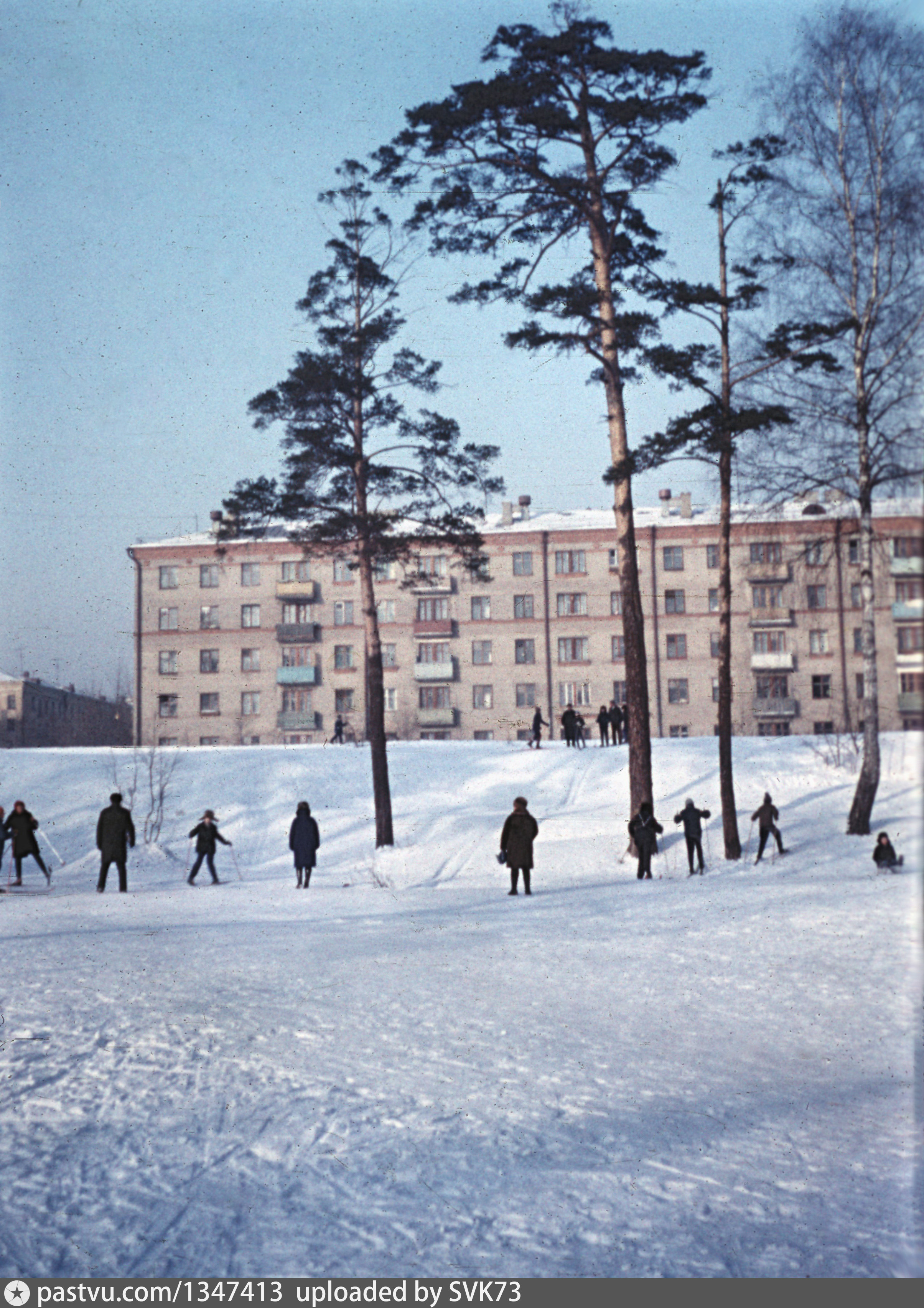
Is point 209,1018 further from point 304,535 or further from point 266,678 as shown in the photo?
point 266,678

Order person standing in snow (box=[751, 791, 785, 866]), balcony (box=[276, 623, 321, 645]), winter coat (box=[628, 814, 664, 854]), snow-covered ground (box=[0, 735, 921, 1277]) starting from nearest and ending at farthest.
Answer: snow-covered ground (box=[0, 735, 921, 1277]) < winter coat (box=[628, 814, 664, 854]) < person standing in snow (box=[751, 791, 785, 866]) < balcony (box=[276, 623, 321, 645])

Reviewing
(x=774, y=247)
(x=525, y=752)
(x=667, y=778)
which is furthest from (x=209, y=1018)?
(x=525, y=752)

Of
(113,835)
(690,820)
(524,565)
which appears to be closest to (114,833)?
(113,835)

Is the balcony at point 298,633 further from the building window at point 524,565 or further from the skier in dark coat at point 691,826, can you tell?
the skier in dark coat at point 691,826

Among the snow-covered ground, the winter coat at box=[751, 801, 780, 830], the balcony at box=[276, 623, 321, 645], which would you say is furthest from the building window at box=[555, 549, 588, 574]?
the snow-covered ground

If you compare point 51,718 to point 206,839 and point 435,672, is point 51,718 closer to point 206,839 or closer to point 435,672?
point 435,672

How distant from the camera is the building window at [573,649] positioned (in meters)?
59.8

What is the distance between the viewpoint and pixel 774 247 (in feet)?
59.1

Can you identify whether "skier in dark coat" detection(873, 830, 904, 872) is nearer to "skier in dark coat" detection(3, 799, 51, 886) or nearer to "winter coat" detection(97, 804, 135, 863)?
"winter coat" detection(97, 804, 135, 863)

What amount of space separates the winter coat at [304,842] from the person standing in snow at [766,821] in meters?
7.09

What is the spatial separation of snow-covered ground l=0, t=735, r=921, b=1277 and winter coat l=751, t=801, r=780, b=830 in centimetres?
346

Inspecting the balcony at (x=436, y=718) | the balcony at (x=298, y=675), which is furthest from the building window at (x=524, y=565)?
the balcony at (x=298, y=675)

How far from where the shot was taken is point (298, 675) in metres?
60.1

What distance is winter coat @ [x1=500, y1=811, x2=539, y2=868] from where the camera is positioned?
14.8 m
